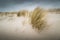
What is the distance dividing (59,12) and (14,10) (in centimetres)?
50

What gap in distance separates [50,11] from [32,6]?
0.67 ft

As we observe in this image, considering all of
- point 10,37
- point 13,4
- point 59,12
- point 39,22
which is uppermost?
point 13,4

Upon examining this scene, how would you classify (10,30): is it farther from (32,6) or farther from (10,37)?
(32,6)

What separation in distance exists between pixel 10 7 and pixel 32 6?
0.25 m

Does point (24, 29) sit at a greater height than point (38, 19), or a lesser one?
lesser

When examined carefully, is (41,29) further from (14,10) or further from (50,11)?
(14,10)

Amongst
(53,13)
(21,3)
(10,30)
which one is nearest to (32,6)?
(21,3)

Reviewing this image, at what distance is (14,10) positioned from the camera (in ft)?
4.54

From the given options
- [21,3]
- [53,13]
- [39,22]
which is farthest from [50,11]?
[21,3]

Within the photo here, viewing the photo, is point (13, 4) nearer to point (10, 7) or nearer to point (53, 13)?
point (10, 7)

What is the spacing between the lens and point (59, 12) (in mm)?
1352

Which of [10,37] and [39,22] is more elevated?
[39,22]

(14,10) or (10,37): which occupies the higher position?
(14,10)

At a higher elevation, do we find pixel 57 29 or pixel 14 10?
pixel 14 10
